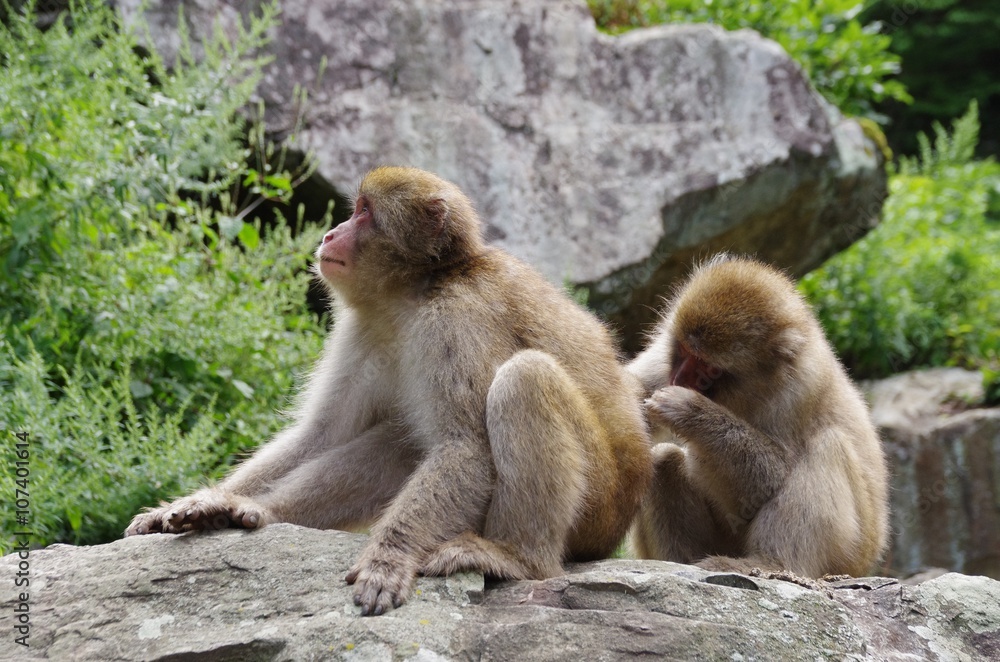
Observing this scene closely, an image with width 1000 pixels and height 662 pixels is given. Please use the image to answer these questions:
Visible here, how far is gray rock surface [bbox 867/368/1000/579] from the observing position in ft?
27.7

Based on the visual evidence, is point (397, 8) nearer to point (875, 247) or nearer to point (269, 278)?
point (269, 278)

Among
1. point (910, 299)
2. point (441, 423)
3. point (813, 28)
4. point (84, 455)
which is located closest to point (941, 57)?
point (813, 28)

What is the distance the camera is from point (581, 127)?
8.25 meters

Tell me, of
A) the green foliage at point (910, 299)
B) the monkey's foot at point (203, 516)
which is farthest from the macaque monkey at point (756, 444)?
Result: the green foliage at point (910, 299)

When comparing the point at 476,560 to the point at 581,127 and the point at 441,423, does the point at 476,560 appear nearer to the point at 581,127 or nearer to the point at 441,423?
the point at 441,423

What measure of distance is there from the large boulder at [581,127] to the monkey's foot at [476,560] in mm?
4106

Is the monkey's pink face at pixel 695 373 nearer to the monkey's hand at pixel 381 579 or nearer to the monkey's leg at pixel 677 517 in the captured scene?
the monkey's leg at pixel 677 517

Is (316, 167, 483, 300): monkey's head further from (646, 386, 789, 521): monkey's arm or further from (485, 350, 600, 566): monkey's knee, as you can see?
(646, 386, 789, 521): monkey's arm

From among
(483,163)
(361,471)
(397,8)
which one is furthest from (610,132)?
(361,471)

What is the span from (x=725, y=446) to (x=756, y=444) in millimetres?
161

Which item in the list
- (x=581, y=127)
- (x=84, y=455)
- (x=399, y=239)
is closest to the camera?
(x=399, y=239)

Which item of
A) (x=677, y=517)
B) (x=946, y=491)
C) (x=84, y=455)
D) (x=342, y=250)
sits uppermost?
(x=342, y=250)

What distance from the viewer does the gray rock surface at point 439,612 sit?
10.7 feet

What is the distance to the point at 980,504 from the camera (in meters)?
8.52
